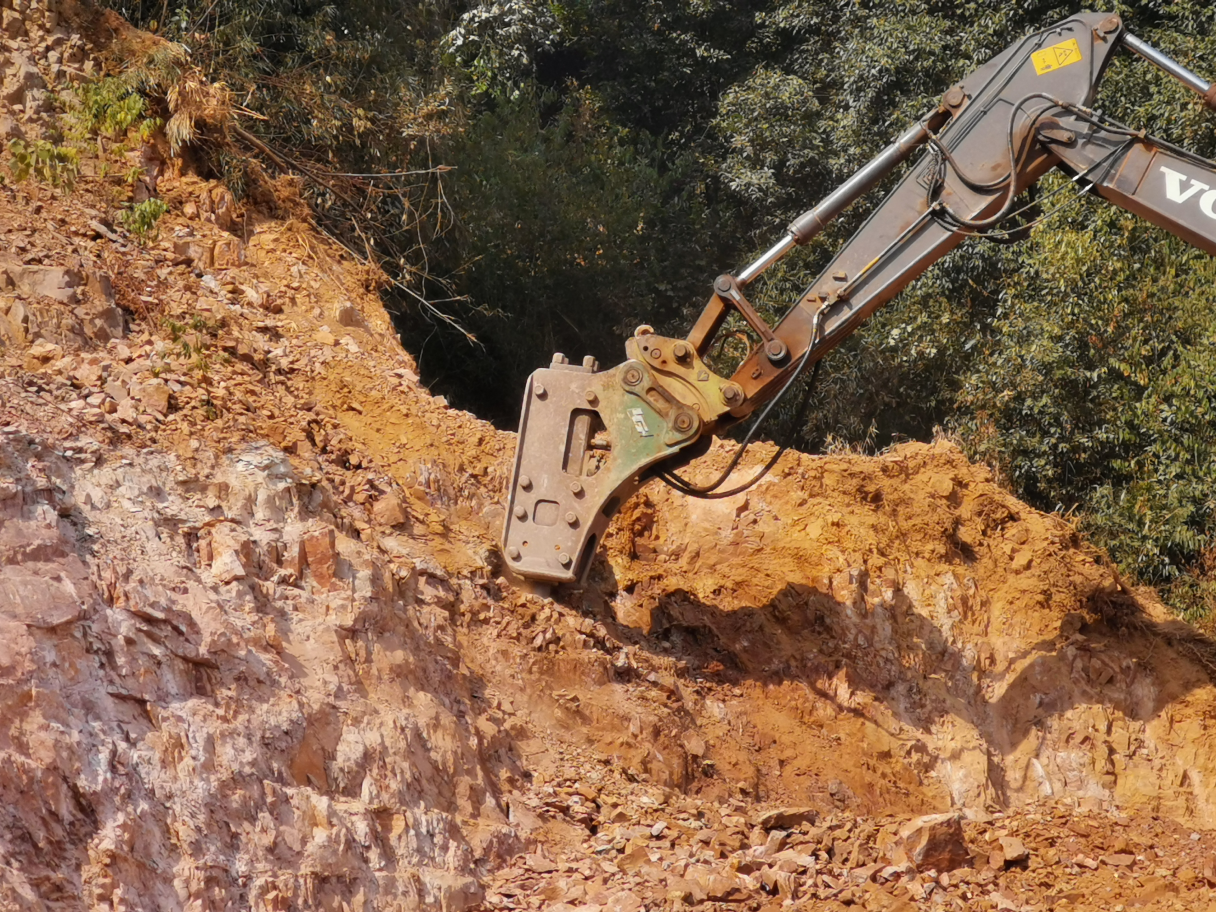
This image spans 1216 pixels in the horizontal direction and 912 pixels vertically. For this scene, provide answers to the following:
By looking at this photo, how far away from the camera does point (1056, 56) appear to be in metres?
7.44

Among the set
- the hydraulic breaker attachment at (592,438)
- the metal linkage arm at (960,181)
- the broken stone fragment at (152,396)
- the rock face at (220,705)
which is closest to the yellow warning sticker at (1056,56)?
the metal linkage arm at (960,181)

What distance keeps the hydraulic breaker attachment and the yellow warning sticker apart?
2.34m

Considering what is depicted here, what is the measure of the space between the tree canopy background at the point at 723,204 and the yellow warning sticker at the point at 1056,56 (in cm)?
167

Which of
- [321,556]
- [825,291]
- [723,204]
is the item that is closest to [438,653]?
[321,556]

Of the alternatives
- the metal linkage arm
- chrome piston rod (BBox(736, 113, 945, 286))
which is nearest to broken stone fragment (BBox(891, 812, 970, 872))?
the metal linkage arm

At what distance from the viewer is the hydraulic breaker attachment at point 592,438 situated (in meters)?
7.43

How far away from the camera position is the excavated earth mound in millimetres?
5371

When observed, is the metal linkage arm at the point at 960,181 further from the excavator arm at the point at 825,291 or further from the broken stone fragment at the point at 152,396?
the broken stone fragment at the point at 152,396

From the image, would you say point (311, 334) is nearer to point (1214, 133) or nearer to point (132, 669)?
point (132, 669)

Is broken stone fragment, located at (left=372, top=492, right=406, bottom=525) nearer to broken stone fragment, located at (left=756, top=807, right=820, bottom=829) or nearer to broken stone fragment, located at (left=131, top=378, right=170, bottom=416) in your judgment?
broken stone fragment, located at (left=131, top=378, right=170, bottom=416)

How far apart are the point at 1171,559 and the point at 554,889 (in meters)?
7.01

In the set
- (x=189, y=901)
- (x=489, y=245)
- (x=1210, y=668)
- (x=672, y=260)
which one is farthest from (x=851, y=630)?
(x=672, y=260)

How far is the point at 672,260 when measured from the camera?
16.5 m

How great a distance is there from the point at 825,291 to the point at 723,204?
9996mm
